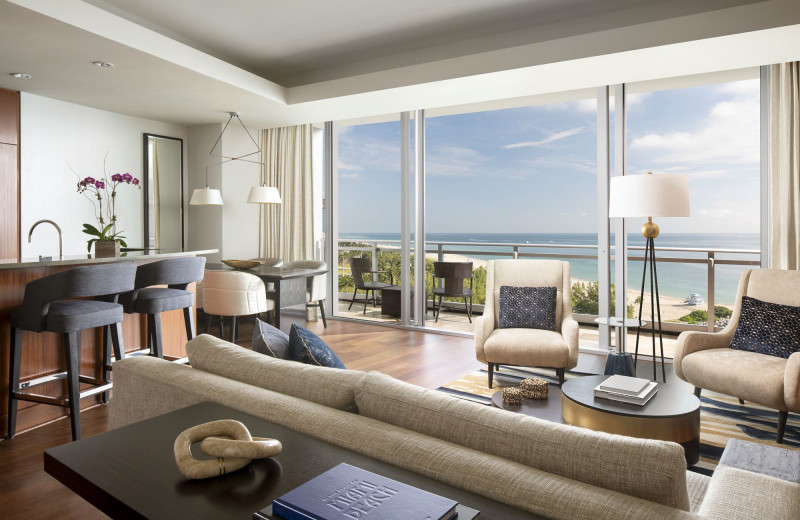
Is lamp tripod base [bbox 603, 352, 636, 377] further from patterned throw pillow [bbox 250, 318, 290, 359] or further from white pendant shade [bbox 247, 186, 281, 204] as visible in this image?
white pendant shade [bbox 247, 186, 281, 204]

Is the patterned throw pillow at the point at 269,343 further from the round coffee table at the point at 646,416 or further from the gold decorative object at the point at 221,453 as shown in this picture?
the round coffee table at the point at 646,416

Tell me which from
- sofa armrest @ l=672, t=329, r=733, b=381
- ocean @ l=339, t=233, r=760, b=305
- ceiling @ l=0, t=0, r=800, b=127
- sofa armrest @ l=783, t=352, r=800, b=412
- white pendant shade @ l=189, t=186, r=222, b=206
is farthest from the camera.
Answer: white pendant shade @ l=189, t=186, r=222, b=206

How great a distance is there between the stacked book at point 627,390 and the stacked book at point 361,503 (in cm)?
182

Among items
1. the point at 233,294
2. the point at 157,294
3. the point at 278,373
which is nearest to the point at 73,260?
the point at 157,294

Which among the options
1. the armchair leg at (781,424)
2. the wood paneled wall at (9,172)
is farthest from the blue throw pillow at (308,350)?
the wood paneled wall at (9,172)

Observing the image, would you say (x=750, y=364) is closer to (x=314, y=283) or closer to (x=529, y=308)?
(x=529, y=308)

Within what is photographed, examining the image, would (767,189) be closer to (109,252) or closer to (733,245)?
(733,245)

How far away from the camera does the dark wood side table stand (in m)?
0.96

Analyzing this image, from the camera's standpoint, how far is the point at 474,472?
3.40 feet

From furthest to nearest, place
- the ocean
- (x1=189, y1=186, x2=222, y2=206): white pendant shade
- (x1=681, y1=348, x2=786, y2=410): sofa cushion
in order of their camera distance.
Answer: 1. (x1=189, y1=186, x2=222, y2=206): white pendant shade
2. the ocean
3. (x1=681, y1=348, x2=786, y2=410): sofa cushion

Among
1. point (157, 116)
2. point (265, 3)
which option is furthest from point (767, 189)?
point (157, 116)

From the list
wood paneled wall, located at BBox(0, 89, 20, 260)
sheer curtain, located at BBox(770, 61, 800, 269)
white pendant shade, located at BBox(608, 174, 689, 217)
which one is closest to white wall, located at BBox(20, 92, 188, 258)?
wood paneled wall, located at BBox(0, 89, 20, 260)

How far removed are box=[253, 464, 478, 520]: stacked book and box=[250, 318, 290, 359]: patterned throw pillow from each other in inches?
39.8

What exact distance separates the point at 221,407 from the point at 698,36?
3720 mm
